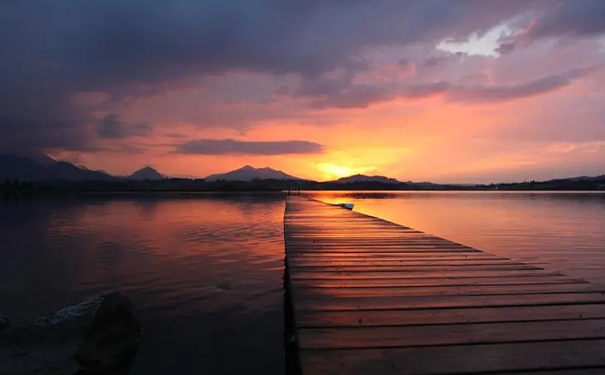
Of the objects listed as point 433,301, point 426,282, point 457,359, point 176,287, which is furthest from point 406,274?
point 176,287

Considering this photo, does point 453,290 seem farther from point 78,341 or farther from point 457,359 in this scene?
point 78,341

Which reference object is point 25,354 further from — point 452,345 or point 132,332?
point 452,345

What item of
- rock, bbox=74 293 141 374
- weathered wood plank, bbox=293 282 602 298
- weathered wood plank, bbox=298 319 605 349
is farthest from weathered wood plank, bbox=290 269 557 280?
rock, bbox=74 293 141 374

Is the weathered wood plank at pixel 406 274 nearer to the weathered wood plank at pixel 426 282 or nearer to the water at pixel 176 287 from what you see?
the weathered wood plank at pixel 426 282

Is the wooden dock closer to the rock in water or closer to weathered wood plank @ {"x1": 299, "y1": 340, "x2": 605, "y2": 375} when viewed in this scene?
weathered wood plank @ {"x1": 299, "y1": 340, "x2": 605, "y2": 375}

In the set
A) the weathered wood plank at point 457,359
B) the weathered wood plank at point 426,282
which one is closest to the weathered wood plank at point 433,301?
the weathered wood plank at point 426,282

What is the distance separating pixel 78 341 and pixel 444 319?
5190 millimetres

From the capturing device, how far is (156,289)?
11188 millimetres

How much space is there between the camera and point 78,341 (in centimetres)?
638

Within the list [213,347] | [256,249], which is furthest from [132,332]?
[256,249]

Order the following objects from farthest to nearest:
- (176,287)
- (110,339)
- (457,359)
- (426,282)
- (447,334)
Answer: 1. (176,287)
2. (110,339)
3. (426,282)
4. (447,334)
5. (457,359)

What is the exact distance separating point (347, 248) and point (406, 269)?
108 inches

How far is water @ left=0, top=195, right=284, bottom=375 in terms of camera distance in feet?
23.6

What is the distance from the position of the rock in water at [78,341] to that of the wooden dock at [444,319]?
2856 millimetres
